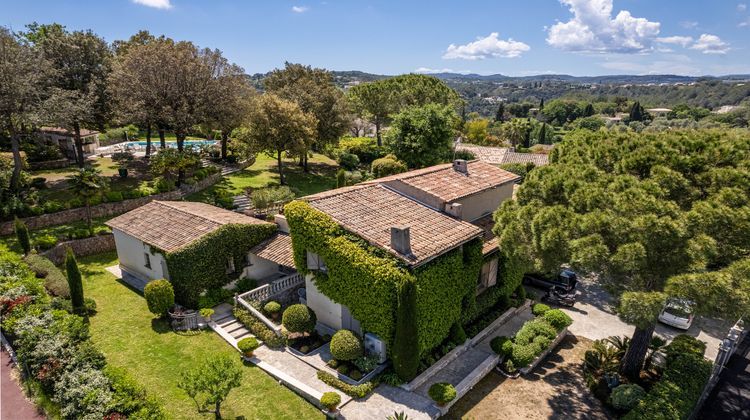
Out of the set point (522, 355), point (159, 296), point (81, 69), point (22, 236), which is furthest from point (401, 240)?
point (81, 69)

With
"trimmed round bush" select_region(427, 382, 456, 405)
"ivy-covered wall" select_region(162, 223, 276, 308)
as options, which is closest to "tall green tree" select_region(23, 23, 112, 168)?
"ivy-covered wall" select_region(162, 223, 276, 308)

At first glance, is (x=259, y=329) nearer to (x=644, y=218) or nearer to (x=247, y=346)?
(x=247, y=346)

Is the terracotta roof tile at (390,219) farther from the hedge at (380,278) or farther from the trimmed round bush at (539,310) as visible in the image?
the trimmed round bush at (539,310)

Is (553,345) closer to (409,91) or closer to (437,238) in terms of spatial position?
(437,238)

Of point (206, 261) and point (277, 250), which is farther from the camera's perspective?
point (277, 250)

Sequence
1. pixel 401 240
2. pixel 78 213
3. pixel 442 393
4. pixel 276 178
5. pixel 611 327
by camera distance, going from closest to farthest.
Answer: pixel 442 393, pixel 401 240, pixel 611 327, pixel 78 213, pixel 276 178
